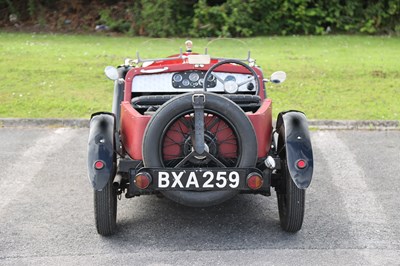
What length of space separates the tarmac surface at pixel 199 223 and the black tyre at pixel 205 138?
0.43 meters

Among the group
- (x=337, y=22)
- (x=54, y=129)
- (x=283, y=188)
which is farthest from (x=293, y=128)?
(x=337, y=22)

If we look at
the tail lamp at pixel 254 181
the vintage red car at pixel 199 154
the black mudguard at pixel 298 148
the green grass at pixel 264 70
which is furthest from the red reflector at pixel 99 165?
the green grass at pixel 264 70

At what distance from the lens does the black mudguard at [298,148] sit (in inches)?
234

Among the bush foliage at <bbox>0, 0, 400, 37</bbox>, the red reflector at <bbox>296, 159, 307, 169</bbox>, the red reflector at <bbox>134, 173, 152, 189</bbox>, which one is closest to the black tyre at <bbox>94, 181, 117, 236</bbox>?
the red reflector at <bbox>134, 173, 152, 189</bbox>

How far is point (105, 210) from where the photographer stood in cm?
601

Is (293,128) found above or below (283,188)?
above

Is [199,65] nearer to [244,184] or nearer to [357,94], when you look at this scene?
[244,184]

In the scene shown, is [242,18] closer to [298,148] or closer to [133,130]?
[133,130]

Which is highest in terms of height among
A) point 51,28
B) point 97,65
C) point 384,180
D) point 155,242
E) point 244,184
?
point 244,184

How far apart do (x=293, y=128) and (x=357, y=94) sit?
A: 5.76 meters

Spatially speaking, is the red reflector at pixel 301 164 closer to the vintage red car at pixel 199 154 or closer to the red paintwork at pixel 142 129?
the vintage red car at pixel 199 154

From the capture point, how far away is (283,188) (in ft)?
20.6

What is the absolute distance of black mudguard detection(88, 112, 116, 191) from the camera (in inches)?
233

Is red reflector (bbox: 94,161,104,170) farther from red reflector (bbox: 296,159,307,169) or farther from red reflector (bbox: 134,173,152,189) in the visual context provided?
red reflector (bbox: 296,159,307,169)
